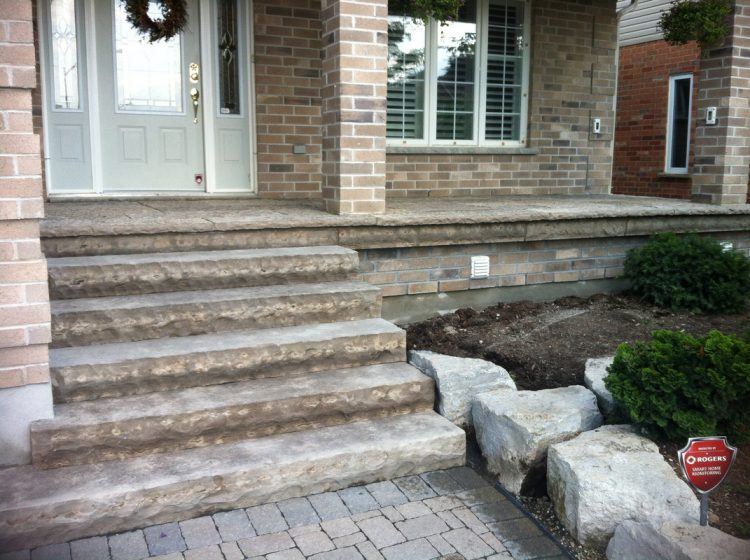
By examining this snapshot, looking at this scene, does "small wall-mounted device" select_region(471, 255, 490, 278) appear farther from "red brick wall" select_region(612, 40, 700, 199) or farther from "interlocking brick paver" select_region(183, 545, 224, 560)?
"red brick wall" select_region(612, 40, 700, 199)

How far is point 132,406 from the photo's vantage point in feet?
11.3

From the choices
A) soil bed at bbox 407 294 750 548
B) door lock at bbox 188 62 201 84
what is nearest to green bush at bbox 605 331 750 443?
soil bed at bbox 407 294 750 548

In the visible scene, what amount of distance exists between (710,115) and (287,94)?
421cm

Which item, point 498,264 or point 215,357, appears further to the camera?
point 498,264

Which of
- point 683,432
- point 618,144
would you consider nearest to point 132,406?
point 683,432

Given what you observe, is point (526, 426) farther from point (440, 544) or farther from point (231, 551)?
point (231, 551)

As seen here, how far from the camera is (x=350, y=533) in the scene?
3.02 metres

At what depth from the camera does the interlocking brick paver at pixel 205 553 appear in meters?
2.82

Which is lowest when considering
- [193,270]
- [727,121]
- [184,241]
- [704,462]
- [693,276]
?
[704,462]

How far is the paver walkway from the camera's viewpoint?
2.87m

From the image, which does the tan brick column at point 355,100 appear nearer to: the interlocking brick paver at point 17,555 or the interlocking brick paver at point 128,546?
the interlocking brick paver at point 128,546

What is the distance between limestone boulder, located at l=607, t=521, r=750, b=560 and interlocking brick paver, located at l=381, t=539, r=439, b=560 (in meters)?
0.73

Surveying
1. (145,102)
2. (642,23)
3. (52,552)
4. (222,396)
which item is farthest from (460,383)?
(642,23)

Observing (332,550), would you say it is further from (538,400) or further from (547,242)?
(547,242)
